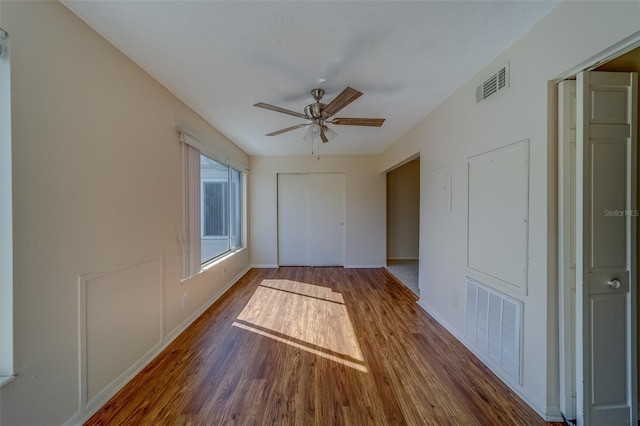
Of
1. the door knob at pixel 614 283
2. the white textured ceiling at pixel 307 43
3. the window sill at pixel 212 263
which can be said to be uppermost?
the white textured ceiling at pixel 307 43

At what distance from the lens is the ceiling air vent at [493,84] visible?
1800mm

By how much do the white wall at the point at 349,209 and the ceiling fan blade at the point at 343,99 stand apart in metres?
3.05

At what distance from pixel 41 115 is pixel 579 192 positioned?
9.59ft

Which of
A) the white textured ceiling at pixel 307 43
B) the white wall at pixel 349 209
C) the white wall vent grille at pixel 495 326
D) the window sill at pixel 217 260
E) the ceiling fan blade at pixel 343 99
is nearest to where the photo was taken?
the white textured ceiling at pixel 307 43

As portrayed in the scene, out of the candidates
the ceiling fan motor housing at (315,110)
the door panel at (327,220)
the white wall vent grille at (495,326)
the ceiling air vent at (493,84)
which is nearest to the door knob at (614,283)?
the white wall vent grille at (495,326)

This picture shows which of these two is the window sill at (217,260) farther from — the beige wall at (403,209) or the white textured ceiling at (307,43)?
the beige wall at (403,209)

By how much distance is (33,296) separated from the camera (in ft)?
4.00

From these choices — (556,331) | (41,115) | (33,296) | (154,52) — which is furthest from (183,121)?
(556,331)

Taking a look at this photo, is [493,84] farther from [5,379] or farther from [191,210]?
[5,379]

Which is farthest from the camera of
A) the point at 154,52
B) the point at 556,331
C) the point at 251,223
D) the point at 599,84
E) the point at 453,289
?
the point at 251,223

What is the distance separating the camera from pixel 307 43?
170 cm

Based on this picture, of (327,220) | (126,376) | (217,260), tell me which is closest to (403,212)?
(327,220)

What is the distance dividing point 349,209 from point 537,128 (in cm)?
394

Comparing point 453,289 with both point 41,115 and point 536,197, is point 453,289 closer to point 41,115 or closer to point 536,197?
point 536,197
